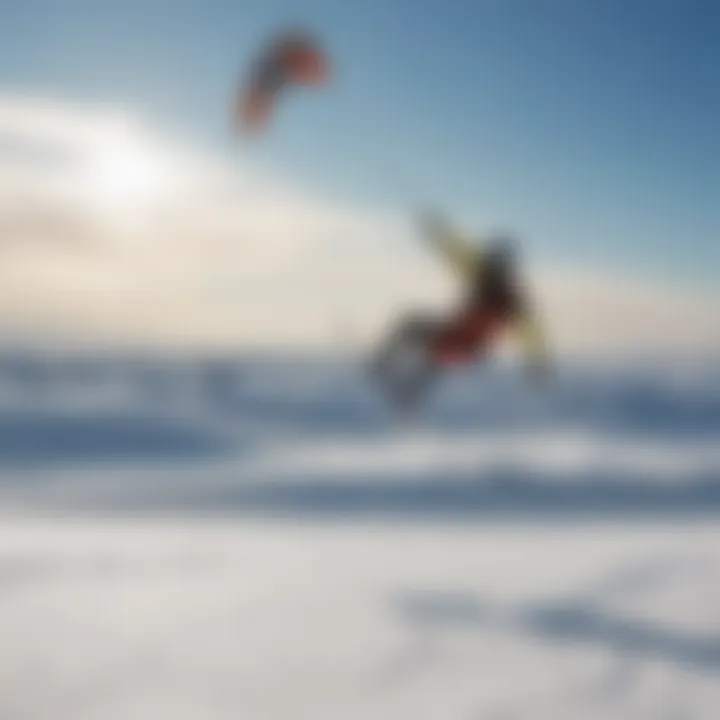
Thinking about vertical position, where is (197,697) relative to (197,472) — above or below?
below

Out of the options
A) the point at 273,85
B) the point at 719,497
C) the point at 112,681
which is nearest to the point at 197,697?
the point at 112,681

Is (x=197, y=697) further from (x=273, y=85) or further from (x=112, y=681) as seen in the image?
(x=273, y=85)

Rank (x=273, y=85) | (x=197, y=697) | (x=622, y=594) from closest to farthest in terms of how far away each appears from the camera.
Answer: (x=273, y=85), (x=197, y=697), (x=622, y=594)

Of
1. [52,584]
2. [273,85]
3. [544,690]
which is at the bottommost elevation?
[544,690]

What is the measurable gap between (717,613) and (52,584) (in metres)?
3.33

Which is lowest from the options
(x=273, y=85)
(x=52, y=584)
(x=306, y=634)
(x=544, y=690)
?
(x=544, y=690)

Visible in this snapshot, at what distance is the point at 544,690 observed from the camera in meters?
4.05

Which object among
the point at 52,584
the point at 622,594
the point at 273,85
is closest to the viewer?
the point at 273,85

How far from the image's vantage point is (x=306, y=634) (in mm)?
4516

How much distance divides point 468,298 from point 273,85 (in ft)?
1.23

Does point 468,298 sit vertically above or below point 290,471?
below

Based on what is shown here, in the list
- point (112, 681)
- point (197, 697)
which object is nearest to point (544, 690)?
point (197, 697)

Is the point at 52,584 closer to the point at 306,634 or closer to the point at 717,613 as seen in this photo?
the point at 306,634

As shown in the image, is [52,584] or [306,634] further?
[52,584]
